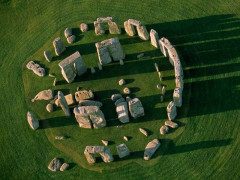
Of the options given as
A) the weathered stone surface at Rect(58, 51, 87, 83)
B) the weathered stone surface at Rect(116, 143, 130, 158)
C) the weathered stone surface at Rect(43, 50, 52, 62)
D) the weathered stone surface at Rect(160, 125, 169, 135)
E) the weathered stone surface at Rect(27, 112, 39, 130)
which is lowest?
the weathered stone surface at Rect(116, 143, 130, 158)

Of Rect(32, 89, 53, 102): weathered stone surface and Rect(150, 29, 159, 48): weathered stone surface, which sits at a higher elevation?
Rect(150, 29, 159, 48): weathered stone surface

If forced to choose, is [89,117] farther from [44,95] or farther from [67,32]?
[67,32]

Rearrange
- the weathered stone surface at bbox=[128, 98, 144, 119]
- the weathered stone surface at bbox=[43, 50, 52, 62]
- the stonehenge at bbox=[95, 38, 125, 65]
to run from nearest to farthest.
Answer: the weathered stone surface at bbox=[128, 98, 144, 119], the stonehenge at bbox=[95, 38, 125, 65], the weathered stone surface at bbox=[43, 50, 52, 62]

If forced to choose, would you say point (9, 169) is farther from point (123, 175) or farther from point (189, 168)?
point (189, 168)

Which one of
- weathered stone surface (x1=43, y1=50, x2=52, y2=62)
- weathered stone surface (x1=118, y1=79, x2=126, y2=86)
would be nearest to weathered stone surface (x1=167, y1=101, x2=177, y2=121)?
weathered stone surface (x1=118, y1=79, x2=126, y2=86)

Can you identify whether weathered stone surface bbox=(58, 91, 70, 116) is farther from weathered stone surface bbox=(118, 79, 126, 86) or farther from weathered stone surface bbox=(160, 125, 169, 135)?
weathered stone surface bbox=(160, 125, 169, 135)

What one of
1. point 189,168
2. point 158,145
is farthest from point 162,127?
point 189,168

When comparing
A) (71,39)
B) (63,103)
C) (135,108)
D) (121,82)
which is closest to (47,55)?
(71,39)
